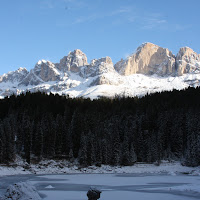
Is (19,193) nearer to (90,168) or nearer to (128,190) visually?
(128,190)

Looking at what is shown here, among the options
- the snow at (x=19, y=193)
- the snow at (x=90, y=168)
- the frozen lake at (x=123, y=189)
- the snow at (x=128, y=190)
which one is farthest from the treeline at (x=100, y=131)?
the snow at (x=19, y=193)

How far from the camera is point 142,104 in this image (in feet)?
472

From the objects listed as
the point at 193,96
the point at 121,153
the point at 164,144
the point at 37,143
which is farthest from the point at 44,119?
the point at 193,96

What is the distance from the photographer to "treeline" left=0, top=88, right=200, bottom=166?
93.2m

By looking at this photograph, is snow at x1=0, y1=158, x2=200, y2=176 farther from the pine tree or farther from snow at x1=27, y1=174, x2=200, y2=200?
snow at x1=27, y1=174, x2=200, y2=200

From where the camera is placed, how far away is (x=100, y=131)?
110312mm

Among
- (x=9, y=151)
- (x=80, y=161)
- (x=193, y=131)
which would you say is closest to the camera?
(x=9, y=151)

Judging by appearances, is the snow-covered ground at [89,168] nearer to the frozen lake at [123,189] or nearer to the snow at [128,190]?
the frozen lake at [123,189]

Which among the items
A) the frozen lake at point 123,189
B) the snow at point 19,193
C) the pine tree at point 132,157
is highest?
the snow at point 19,193

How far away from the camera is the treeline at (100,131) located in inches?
3669

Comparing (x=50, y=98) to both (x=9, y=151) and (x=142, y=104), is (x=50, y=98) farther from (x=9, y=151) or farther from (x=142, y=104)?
(x=9, y=151)

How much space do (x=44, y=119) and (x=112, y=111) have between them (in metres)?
39.1

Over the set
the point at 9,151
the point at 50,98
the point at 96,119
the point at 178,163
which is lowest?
the point at 178,163

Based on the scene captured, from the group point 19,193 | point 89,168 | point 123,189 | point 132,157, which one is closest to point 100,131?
point 132,157
